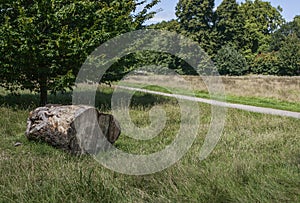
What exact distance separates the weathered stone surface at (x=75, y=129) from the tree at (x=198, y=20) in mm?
50744

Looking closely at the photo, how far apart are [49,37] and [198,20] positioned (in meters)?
50.6

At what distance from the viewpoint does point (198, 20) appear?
57969 millimetres

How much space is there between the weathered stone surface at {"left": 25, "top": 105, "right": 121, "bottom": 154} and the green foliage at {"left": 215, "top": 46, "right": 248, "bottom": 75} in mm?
46437

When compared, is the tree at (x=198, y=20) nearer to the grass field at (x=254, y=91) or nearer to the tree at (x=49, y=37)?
the grass field at (x=254, y=91)

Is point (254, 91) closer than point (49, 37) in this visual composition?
No

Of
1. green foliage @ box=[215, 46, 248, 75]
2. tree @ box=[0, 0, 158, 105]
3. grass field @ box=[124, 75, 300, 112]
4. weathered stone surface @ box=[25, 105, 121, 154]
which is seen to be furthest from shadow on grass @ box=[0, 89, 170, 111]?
green foliage @ box=[215, 46, 248, 75]

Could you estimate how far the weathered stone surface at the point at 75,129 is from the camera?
628cm

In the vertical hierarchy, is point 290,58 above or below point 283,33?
below

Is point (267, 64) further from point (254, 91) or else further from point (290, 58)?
point (254, 91)

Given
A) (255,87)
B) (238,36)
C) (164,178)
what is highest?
(238,36)

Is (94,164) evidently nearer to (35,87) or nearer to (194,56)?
(35,87)

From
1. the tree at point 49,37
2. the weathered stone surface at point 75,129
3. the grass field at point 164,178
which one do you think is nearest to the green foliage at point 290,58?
the tree at point 49,37

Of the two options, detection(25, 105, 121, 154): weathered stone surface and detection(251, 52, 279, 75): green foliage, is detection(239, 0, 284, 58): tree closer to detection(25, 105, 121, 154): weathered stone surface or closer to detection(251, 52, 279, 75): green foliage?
detection(251, 52, 279, 75): green foliage

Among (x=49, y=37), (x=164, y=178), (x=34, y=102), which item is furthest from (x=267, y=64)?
(x=164, y=178)
